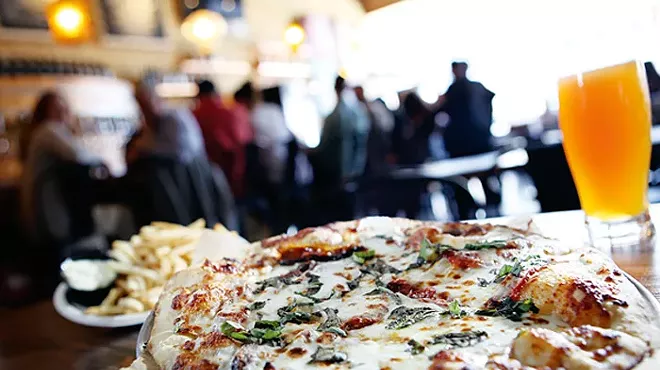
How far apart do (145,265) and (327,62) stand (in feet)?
28.6

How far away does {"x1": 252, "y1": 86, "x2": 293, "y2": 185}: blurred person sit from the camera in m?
4.51

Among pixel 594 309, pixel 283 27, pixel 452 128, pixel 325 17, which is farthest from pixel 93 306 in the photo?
pixel 325 17

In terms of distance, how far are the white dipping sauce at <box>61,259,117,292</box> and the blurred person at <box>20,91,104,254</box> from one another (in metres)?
2.34

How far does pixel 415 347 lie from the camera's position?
0.58m

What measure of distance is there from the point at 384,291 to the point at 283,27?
8.66 meters

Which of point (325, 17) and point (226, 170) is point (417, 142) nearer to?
point (226, 170)

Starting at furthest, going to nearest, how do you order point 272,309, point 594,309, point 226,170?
point 226,170 → point 272,309 → point 594,309

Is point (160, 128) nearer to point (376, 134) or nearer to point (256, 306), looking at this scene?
point (376, 134)

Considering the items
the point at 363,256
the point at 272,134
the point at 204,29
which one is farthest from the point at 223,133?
the point at 363,256

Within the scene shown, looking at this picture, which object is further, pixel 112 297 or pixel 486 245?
pixel 112 297

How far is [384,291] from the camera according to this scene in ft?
2.57

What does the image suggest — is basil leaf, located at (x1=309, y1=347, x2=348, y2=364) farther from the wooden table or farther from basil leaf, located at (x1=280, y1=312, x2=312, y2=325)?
the wooden table

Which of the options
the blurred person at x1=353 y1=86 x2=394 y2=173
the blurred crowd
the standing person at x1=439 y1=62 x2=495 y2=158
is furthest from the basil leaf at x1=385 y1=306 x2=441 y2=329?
the blurred person at x1=353 y1=86 x2=394 y2=173

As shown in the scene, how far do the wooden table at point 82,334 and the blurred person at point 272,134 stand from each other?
314 cm
